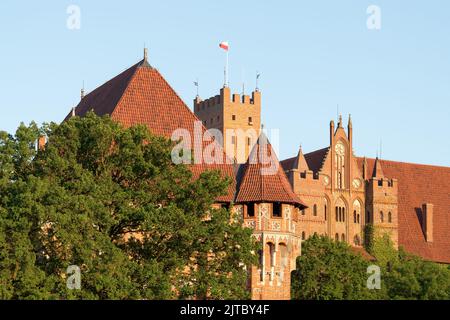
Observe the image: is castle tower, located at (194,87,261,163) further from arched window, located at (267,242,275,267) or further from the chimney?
arched window, located at (267,242,275,267)

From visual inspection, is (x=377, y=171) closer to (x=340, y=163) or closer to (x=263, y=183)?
(x=340, y=163)

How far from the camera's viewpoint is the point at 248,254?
39.8m

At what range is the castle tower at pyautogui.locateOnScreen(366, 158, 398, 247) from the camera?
9900 centimetres

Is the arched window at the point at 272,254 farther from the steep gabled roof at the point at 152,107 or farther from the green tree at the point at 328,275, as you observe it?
the green tree at the point at 328,275

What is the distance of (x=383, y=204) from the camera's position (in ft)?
328

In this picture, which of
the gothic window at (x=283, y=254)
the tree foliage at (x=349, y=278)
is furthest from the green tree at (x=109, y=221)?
the tree foliage at (x=349, y=278)

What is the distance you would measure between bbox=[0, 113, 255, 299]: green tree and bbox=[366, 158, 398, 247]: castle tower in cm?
5914

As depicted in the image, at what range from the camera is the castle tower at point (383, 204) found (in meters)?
99.0

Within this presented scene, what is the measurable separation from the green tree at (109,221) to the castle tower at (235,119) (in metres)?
70.7

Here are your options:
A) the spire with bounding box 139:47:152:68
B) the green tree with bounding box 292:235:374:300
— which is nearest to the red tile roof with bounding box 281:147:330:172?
the green tree with bounding box 292:235:374:300
